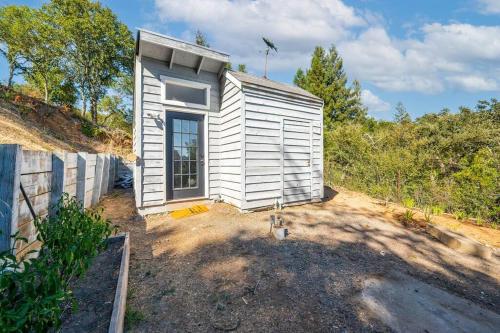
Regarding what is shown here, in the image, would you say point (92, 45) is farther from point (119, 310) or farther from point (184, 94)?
point (119, 310)

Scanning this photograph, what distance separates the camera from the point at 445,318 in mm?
1955

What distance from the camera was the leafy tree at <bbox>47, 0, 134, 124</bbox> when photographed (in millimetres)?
14430

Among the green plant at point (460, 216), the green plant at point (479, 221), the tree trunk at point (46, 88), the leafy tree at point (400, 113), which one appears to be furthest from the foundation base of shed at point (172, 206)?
the leafy tree at point (400, 113)

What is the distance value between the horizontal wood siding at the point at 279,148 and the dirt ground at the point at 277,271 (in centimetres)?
89

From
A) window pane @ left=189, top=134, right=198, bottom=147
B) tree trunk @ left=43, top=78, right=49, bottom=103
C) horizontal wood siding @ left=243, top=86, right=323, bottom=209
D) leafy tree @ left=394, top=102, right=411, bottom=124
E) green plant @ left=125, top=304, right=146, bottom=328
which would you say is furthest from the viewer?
leafy tree @ left=394, top=102, right=411, bottom=124

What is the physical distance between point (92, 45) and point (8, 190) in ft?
60.8

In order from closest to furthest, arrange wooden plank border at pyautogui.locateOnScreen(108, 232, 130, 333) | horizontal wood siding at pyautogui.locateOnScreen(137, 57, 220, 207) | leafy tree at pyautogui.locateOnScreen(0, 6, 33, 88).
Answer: wooden plank border at pyautogui.locateOnScreen(108, 232, 130, 333), horizontal wood siding at pyautogui.locateOnScreen(137, 57, 220, 207), leafy tree at pyautogui.locateOnScreen(0, 6, 33, 88)

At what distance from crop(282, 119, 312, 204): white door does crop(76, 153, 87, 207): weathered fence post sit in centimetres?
416

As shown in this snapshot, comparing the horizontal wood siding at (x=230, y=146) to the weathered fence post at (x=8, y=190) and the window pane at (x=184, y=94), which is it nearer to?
the window pane at (x=184, y=94)

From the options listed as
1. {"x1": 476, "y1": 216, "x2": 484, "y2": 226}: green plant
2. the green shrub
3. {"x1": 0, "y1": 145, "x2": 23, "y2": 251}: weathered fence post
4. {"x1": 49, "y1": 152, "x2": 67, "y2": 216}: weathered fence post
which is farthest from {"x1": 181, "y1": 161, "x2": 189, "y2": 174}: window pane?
{"x1": 476, "y1": 216, "x2": 484, "y2": 226}: green plant

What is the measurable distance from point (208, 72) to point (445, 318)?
5.89 meters

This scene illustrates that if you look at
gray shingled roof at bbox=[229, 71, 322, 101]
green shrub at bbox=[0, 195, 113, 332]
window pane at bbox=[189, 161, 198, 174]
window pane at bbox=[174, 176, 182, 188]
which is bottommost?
green shrub at bbox=[0, 195, 113, 332]

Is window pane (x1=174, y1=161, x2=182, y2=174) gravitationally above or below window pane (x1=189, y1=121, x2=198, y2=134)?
below

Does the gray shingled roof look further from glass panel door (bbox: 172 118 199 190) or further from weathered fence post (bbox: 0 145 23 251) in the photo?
weathered fence post (bbox: 0 145 23 251)
